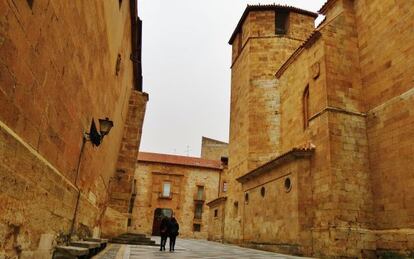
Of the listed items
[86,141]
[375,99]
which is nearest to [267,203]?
[375,99]

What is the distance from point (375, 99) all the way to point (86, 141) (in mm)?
8757

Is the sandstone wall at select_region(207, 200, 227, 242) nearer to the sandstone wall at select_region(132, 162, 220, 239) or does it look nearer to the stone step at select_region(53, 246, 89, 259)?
the sandstone wall at select_region(132, 162, 220, 239)

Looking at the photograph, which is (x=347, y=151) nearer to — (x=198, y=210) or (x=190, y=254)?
(x=190, y=254)

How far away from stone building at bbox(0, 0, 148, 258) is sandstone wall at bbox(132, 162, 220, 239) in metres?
25.4

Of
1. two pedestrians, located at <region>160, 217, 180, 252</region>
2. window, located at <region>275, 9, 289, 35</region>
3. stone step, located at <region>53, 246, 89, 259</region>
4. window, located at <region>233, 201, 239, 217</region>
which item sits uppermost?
window, located at <region>275, 9, 289, 35</region>

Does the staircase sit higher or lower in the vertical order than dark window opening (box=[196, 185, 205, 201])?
lower

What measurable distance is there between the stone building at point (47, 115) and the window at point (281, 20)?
14347 mm

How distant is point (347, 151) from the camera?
10.0 m

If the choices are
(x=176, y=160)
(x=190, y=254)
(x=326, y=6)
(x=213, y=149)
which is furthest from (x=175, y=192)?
(x=326, y=6)

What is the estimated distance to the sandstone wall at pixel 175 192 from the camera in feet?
105

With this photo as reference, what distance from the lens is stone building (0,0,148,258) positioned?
2.88 metres

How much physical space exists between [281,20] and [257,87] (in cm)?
497

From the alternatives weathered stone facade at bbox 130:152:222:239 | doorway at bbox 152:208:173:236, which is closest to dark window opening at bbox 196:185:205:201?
weathered stone facade at bbox 130:152:222:239

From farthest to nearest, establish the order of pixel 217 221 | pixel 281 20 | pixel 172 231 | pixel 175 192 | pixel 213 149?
pixel 213 149, pixel 175 192, pixel 217 221, pixel 281 20, pixel 172 231
